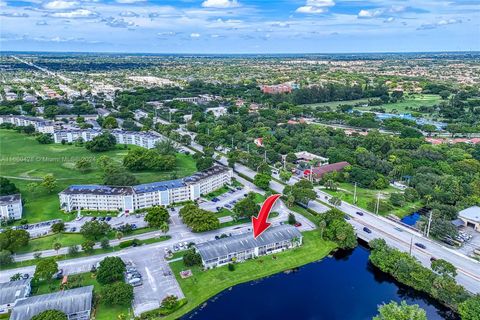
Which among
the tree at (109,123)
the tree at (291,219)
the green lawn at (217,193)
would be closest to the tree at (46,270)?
the green lawn at (217,193)

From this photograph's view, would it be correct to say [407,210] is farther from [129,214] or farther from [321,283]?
[129,214]

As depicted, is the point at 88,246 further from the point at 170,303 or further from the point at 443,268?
the point at 443,268

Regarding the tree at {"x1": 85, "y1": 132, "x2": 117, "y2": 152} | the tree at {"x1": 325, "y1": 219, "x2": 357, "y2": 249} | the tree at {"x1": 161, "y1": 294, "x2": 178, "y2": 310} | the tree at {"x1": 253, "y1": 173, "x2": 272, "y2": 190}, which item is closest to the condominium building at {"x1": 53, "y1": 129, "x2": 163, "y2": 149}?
the tree at {"x1": 85, "y1": 132, "x2": 117, "y2": 152}

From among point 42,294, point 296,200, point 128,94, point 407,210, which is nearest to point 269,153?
point 296,200

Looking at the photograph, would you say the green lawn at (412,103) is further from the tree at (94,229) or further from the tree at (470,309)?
the tree at (94,229)

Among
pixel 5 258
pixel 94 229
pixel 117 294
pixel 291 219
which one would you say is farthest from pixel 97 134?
pixel 117 294
